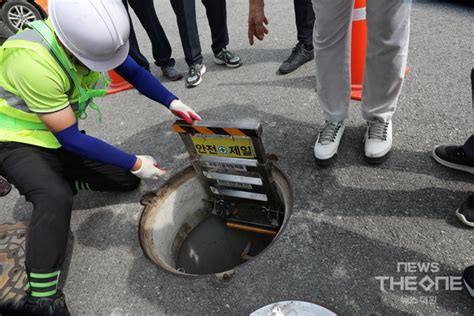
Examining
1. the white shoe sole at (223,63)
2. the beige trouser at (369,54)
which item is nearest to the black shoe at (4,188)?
the white shoe sole at (223,63)

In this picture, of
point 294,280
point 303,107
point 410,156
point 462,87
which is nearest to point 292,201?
point 294,280

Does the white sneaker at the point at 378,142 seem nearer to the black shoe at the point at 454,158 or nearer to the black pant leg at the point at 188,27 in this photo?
the black shoe at the point at 454,158

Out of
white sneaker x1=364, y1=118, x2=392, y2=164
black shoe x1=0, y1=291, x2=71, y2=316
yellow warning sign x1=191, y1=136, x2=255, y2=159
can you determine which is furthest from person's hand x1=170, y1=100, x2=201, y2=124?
black shoe x1=0, y1=291, x2=71, y2=316

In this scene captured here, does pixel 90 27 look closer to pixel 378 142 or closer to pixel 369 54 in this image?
pixel 369 54

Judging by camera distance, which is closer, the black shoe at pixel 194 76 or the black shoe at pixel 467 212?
the black shoe at pixel 467 212

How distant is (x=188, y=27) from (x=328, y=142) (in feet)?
6.18

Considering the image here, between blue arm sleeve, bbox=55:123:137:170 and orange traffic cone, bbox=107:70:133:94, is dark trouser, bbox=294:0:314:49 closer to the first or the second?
orange traffic cone, bbox=107:70:133:94

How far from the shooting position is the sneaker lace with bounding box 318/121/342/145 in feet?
7.32

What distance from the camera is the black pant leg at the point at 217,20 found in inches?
132

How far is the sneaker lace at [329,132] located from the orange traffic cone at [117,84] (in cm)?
Result: 228

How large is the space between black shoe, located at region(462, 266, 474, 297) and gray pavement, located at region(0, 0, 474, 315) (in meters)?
0.05

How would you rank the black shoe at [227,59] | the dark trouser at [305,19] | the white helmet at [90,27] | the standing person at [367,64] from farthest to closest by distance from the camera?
the black shoe at [227,59] → the dark trouser at [305,19] → the standing person at [367,64] → the white helmet at [90,27]

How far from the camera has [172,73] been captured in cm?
364

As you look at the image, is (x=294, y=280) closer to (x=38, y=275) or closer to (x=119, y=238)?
(x=119, y=238)
